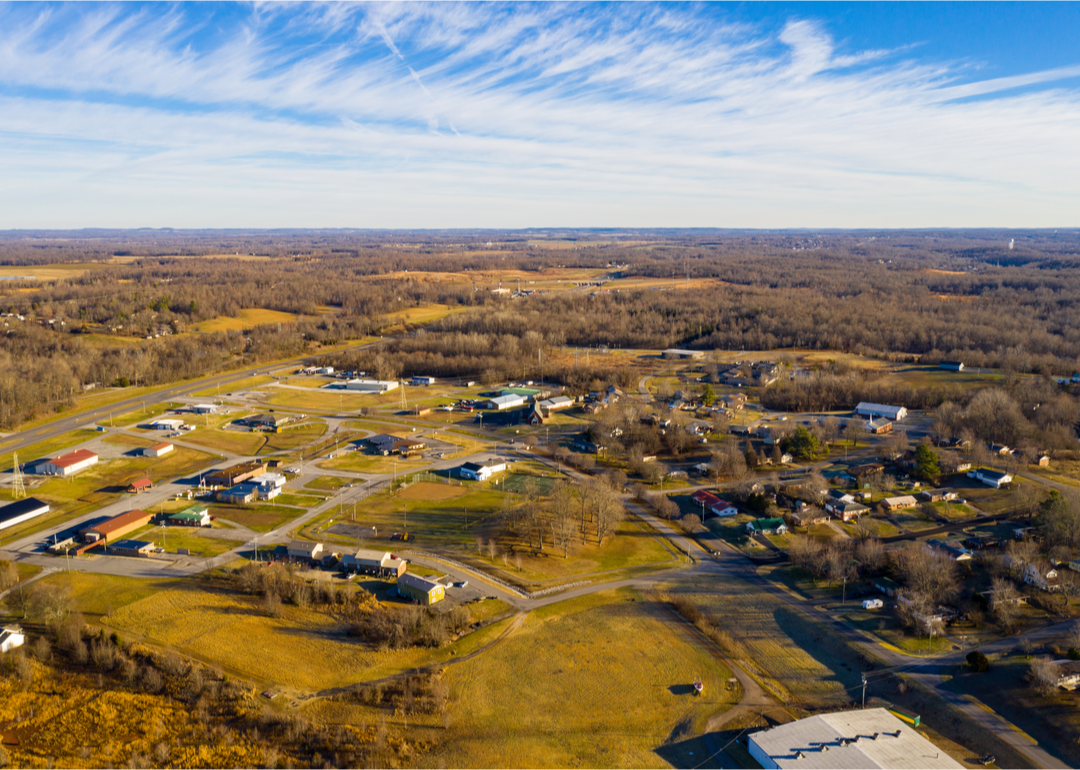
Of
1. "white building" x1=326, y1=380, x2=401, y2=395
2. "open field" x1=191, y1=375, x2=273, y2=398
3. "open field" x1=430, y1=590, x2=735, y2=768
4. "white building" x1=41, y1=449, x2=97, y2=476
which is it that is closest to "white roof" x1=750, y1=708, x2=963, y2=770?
"open field" x1=430, y1=590, x2=735, y2=768

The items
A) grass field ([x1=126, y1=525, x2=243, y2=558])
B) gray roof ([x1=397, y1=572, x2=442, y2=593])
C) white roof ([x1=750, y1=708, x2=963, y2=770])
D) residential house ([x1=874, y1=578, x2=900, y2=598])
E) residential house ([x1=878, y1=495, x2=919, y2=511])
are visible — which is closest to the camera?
white roof ([x1=750, y1=708, x2=963, y2=770])

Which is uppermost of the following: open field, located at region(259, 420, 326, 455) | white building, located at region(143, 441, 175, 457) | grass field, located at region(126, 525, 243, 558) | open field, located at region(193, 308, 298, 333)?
open field, located at region(193, 308, 298, 333)

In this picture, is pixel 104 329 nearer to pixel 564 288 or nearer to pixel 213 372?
pixel 213 372

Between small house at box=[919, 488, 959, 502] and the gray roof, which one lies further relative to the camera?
small house at box=[919, 488, 959, 502]

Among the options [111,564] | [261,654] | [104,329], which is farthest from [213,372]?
[261,654]

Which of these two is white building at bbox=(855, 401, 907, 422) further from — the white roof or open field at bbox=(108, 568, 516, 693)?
open field at bbox=(108, 568, 516, 693)
